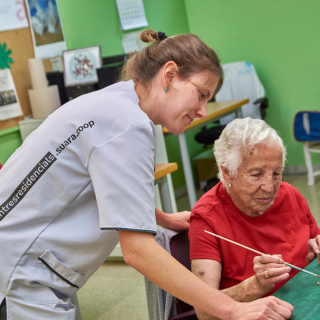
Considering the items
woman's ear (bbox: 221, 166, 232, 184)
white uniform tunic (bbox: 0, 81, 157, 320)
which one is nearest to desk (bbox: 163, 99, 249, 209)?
woman's ear (bbox: 221, 166, 232, 184)

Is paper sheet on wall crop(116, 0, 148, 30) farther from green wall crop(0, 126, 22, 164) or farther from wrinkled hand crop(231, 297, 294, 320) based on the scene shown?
wrinkled hand crop(231, 297, 294, 320)

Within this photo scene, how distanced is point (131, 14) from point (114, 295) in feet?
9.57

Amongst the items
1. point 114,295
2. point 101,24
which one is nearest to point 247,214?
point 114,295

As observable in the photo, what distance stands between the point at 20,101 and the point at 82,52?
69cm

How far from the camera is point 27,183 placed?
1.05 metres

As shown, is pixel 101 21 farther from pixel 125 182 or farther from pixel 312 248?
pixel 125 182

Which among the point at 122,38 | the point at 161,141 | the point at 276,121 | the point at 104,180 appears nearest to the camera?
the point at 104,180

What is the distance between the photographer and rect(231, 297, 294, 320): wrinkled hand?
3.10 ft

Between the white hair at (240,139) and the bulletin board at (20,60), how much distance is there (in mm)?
2398

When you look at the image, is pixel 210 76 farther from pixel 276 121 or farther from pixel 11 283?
pixel 276 121

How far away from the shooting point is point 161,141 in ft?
11.0

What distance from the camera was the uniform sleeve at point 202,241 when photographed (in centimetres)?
136

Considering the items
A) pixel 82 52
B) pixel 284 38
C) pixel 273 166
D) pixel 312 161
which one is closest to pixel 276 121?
pixel 312 161

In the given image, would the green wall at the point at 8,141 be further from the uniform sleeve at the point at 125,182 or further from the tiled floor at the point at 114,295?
the uniform sleeve at the point at 125,182
